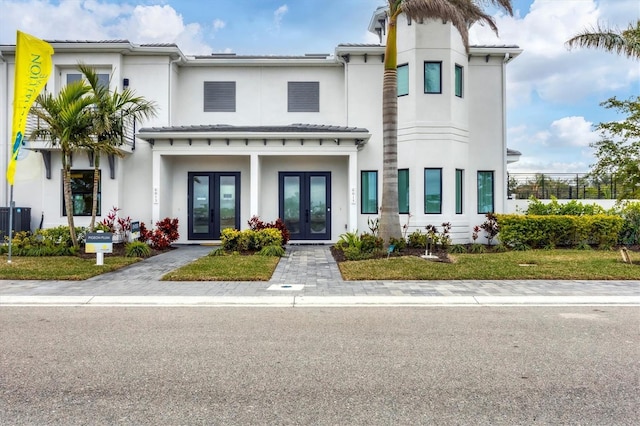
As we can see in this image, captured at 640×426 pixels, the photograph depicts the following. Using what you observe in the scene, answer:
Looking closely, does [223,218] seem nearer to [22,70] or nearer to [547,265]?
[22,70]

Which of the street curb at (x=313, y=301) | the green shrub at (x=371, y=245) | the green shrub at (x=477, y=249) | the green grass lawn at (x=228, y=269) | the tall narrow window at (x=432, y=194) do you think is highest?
the tall narrow window at (x=432, y=194)

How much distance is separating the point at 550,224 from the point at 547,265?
15.5 ft

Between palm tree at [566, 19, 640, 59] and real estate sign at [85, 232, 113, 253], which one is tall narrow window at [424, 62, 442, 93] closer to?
palm tree at [566, 19, 640, 59]

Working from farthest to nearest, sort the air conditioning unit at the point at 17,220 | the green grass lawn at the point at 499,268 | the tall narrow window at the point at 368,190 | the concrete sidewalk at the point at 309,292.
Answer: the tall narrow window at the point at 368,190
the air conditioning unit at the point at 17,220
the green grass lawn at the point at 499,268
the concrete sidewalk at the point at 309,292

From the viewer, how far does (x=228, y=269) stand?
10648 mm

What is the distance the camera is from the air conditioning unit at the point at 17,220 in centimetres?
1567

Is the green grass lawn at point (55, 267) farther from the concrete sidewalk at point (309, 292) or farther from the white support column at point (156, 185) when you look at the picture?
the white support column at point (156, 185)

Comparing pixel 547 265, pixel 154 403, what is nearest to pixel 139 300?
pixel 154 403

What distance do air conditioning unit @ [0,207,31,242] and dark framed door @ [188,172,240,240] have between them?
19.0 ft

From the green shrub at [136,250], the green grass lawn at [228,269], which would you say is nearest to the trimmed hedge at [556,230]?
the green grass lawn at [228,269]

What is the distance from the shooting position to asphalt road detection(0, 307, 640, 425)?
11.3 ft

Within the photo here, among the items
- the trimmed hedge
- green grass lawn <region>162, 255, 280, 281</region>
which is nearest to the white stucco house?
the trimmed hedge

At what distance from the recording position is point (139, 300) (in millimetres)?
7797

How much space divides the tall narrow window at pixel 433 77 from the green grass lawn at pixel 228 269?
8.88 meters
